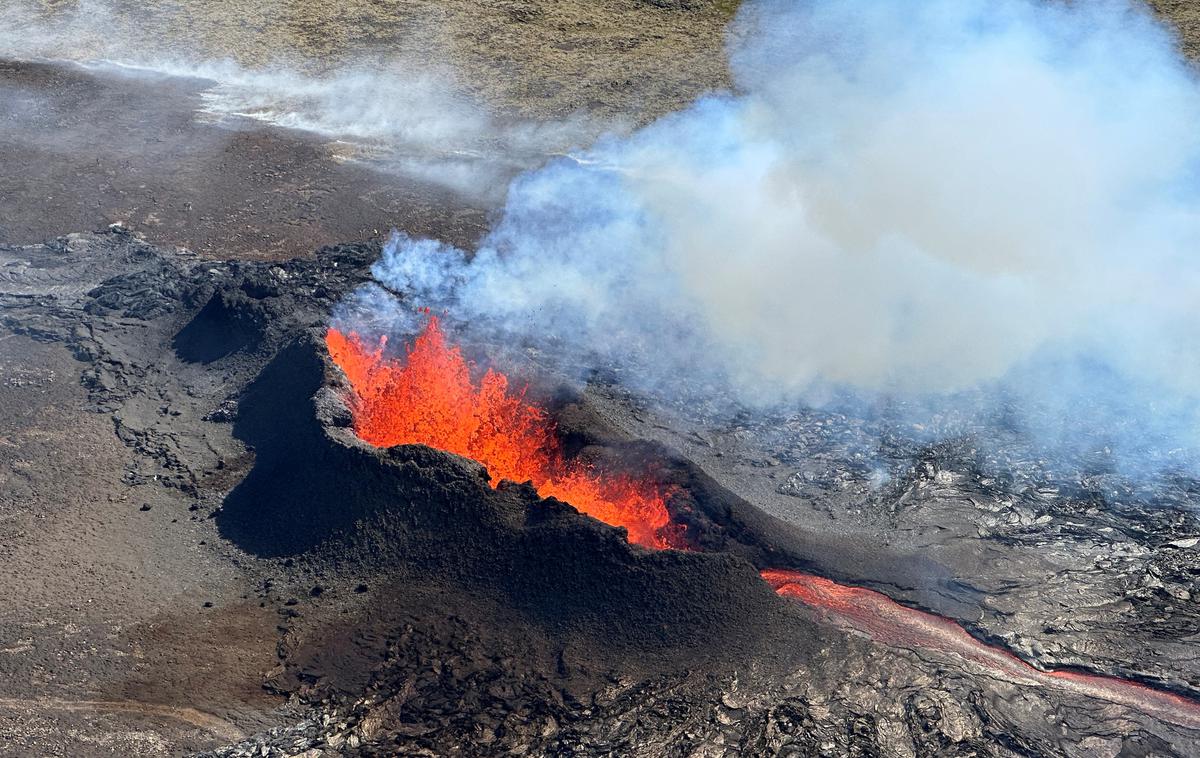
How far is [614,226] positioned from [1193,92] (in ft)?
43.6

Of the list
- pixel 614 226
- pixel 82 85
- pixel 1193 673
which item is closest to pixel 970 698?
pixel 1193 673

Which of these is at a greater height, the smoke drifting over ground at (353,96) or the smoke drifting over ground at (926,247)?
the smoke drifting over ground at (926,247)

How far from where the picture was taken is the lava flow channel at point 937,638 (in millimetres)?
12367

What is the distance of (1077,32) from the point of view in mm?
22875

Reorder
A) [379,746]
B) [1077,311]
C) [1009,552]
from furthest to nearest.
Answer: [1077,311]
[1009,552]
[379,746]

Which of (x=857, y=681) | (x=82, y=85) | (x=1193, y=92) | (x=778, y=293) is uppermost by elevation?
(x=1193, y=92)

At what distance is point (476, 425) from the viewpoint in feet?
52.3

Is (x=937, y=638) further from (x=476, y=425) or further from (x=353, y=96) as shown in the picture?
(x=353, y=96)

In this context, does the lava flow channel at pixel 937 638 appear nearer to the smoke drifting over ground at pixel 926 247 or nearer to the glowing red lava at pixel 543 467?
the glowing red lava at pixel 543 467

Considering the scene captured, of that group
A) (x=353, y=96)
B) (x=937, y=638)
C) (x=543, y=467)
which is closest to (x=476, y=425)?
(x=543, y=467)

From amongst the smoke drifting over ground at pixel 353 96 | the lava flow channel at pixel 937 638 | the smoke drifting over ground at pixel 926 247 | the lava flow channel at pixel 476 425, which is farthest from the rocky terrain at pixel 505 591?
the smoke drifting over ground at pixel 353 96

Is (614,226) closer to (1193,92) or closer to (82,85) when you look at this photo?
(1193,92)

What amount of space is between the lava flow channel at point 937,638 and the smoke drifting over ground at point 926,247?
4.82 metres

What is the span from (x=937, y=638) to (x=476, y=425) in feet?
23.9
